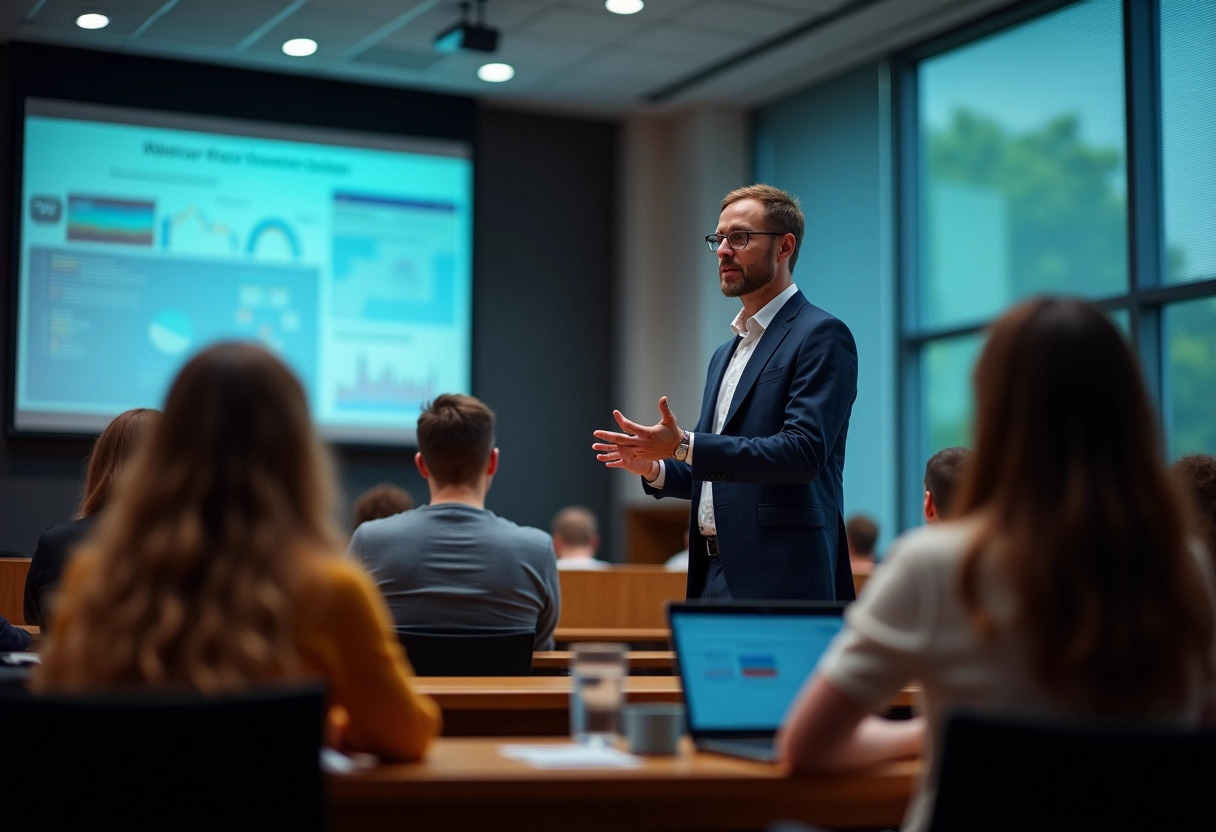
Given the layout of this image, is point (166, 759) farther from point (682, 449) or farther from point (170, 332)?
point (170, 332)

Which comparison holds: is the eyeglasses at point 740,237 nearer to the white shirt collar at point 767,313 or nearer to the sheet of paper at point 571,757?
the white shirt collar at point 767,313

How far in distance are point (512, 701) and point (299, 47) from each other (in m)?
5.20

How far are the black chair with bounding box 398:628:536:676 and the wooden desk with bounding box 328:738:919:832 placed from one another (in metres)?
1.21

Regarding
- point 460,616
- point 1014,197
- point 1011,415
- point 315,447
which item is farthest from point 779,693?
point 1014,197

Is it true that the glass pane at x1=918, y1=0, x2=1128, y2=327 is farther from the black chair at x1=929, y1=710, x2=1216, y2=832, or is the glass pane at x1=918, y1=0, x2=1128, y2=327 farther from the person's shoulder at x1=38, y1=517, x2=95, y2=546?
the black chair at x1=929, y1=710, x2=1216, y2=832

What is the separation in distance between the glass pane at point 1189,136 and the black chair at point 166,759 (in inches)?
195

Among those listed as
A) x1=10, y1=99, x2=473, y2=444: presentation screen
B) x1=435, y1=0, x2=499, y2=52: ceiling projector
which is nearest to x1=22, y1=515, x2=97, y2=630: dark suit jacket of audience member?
x1=10, y1=99, x2=473, y2=444: presentation screen

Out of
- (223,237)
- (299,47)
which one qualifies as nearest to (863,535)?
(223,237)

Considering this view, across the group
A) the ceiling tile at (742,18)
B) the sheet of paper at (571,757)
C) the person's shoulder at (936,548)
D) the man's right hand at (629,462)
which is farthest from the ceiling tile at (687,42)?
the person's shoulder at (936,548)

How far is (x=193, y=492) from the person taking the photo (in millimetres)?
1426

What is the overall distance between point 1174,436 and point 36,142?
17.9 feet

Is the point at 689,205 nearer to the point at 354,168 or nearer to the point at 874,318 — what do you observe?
the point at 874,318

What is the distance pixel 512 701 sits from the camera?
7.37ft

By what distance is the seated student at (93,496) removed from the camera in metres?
2.97
